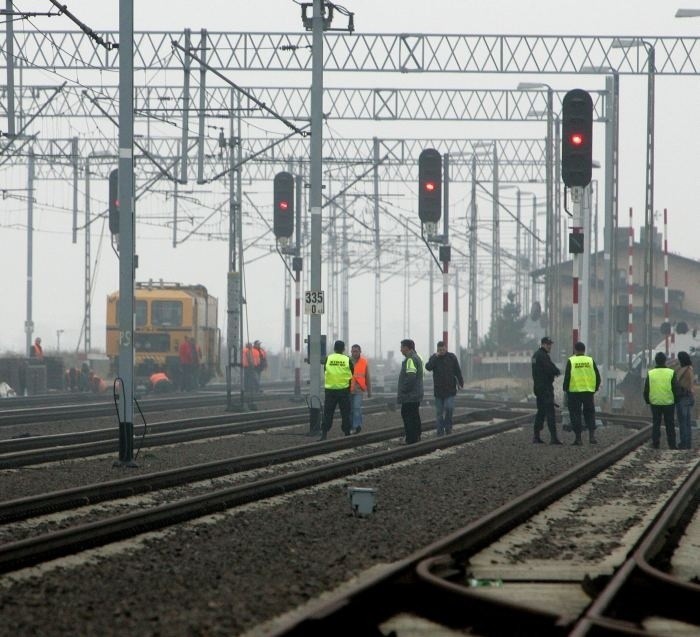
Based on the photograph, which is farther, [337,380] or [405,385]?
[337,380]

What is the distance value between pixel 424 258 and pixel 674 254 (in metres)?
18.4

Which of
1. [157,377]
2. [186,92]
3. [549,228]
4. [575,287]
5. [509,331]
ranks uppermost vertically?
[186,92]

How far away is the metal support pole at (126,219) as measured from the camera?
60.8 feet

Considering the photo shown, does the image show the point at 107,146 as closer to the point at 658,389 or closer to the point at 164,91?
the point at 164,91

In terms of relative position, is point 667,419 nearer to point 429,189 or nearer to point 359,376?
point 359,376

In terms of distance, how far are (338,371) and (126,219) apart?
5877 mm

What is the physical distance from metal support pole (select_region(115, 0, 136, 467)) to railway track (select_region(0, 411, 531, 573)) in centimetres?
138

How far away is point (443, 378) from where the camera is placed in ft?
80.9

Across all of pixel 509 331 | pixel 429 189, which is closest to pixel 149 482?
pixel 429 189

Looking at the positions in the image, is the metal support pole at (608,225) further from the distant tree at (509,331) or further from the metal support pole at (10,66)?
the distant tree at (509,331)

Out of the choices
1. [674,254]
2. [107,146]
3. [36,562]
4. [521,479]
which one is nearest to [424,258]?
[674,254]

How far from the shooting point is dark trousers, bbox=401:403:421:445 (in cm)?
2316

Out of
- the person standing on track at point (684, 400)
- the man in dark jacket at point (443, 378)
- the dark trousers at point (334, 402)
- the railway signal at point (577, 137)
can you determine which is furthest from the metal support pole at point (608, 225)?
the dark trousers at point (334, 402)

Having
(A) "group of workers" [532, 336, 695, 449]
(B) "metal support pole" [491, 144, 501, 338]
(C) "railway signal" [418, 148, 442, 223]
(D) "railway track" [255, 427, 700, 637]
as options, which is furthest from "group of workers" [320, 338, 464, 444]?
(B) "metal support pole" [491, 144, 501, 338]
